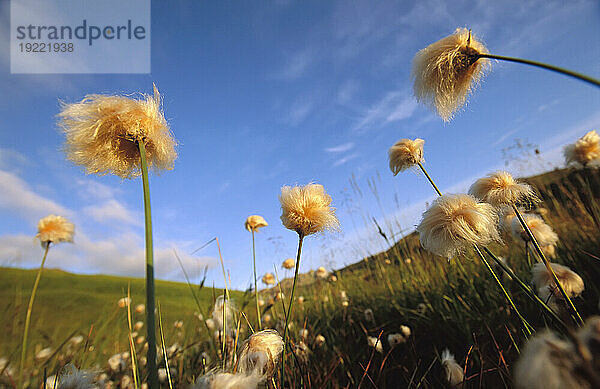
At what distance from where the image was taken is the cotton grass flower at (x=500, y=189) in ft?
4.88

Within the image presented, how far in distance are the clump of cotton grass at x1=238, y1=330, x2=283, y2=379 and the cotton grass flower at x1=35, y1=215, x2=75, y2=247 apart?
192cm

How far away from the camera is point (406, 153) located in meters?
1.92

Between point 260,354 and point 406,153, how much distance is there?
1447mm

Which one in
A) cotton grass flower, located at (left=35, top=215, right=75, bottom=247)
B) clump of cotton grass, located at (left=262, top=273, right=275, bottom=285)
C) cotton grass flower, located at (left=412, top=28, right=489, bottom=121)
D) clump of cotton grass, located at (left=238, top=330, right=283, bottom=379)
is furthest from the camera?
clump of cotton grass, located at (left=262, top=273, right=275, bottom=285)

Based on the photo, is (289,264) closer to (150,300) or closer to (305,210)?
(305,210)

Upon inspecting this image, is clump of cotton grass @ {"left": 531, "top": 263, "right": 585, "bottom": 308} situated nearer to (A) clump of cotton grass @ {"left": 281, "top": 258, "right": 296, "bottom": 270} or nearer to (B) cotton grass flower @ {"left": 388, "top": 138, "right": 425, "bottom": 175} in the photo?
(B) cotton grass flower @ {"left": 388, "top": 138, "right": 425, "bottom": 175}

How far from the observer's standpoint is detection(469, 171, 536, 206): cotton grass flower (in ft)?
4.88

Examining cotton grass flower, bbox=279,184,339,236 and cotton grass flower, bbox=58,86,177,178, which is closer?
cotton grass flower, bbox=58,86,177,178

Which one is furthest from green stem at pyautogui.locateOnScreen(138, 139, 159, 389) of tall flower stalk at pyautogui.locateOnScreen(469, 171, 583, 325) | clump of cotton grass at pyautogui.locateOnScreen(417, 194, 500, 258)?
tall flower stalk at pyautogui.locateOnScreen(469, 171, 583, 325)

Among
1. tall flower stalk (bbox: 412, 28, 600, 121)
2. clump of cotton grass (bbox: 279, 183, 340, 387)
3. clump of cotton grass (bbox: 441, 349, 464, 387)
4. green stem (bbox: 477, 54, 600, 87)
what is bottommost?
clump of cotton grass (bbox: 441, 349, 464, 387)

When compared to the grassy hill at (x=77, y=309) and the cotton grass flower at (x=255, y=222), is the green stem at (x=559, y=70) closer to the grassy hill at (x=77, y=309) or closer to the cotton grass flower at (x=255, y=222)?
the cotton grass flower at (x=255, y=222)

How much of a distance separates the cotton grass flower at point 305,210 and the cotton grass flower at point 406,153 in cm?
77

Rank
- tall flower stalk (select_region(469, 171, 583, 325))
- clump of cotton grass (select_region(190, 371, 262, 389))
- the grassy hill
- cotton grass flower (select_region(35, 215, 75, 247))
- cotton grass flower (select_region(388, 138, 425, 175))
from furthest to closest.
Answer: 1. the grassy hill
2. cotton grass flower (select_region(35, 215, 75, 247))
3. cotton grass flower (select_region(388, 138, 425, 175))
4. tall flower stalk (select_region(469, 171, 583, 325))
5. clump of cotton grass (select_region(190, 371, 262, 389))

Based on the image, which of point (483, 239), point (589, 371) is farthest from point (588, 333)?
point (483, 239)
